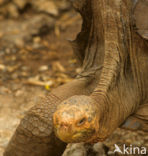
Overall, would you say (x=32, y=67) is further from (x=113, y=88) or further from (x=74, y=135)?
(x=74, y=135)

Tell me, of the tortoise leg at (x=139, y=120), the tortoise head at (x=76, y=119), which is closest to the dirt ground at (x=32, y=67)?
the tortoise leg at (x=139, y=120)

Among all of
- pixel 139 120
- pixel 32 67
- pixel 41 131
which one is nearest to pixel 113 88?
pixel 139 120

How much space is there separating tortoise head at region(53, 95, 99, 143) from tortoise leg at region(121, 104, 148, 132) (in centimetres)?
61

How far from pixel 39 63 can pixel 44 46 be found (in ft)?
1.71

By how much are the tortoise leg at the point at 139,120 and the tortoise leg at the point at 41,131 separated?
33 cm

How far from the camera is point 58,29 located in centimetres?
494

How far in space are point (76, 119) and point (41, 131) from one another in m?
0.53

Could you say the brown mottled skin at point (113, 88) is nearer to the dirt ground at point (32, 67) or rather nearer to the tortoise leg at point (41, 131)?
the tortoise leg at point (41, 131)

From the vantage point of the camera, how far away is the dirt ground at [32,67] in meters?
2.79

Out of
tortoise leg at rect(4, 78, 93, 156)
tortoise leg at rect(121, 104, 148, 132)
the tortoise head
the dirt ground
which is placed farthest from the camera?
the dirt ground

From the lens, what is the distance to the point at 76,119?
56.6 inches

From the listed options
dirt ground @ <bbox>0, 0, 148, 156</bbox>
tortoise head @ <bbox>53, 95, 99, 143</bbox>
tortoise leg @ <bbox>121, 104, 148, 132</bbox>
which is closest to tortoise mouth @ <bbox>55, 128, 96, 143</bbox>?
tortoise head @ <bbox>53, 95, 99, 143</bbox>

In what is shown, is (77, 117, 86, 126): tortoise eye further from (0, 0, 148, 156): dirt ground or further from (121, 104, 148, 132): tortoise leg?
(0, 0, 148, 156): dirt ground

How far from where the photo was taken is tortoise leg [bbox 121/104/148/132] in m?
2.07
